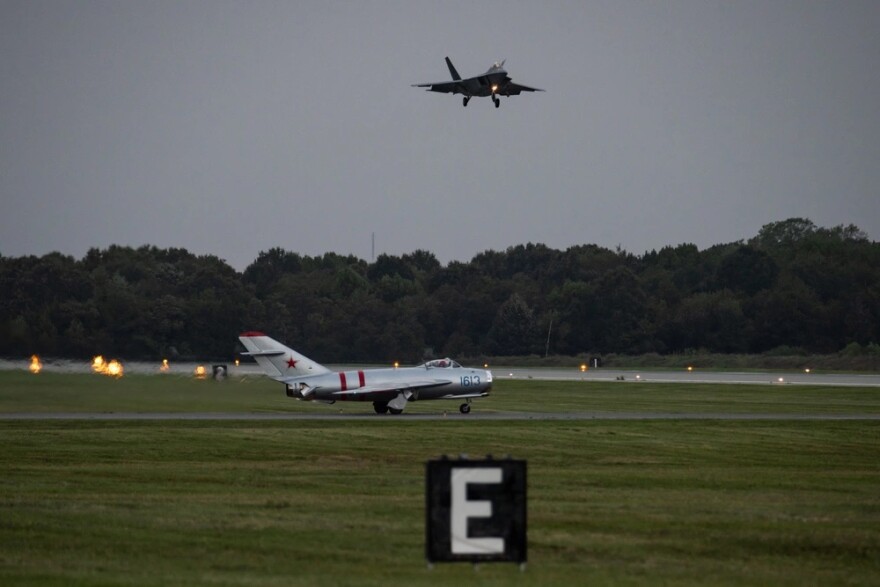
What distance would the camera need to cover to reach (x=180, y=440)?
34.8 m

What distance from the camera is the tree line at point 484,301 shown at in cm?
8875

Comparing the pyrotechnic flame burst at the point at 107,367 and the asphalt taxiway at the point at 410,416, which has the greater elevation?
the pyrotechnic flame burst at the point at 107,367

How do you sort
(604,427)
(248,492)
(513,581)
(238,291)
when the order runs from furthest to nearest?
(238,291), (604,427), (248,492), (513,581)

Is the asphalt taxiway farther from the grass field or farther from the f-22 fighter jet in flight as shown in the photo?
the f-22 fighter jet in flight

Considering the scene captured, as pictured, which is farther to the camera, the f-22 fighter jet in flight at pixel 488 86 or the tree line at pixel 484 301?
the tree line at pixel 484 301

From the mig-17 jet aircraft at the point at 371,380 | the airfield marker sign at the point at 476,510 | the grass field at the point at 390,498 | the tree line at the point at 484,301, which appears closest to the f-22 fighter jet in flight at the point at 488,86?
the mig-17 jet aircraft at the point at 371,380

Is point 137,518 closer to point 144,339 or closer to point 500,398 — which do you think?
point 500,398

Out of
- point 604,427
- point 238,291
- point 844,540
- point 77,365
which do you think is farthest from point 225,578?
point 238,291

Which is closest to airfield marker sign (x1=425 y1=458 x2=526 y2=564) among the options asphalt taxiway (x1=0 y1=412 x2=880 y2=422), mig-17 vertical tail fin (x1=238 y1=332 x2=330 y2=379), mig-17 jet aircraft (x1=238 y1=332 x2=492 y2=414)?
asphalt taxiway (x1=0 y1=412 x2=880 y2=422)

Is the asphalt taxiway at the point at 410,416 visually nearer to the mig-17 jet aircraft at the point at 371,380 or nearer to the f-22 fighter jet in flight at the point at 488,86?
the mig-17 jet aircraft at the point at 371,380

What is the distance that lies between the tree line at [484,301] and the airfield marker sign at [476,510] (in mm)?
65271

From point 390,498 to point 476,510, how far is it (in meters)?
8.82

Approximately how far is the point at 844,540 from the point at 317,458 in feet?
48.9

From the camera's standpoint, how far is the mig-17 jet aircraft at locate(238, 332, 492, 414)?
46506 mm
